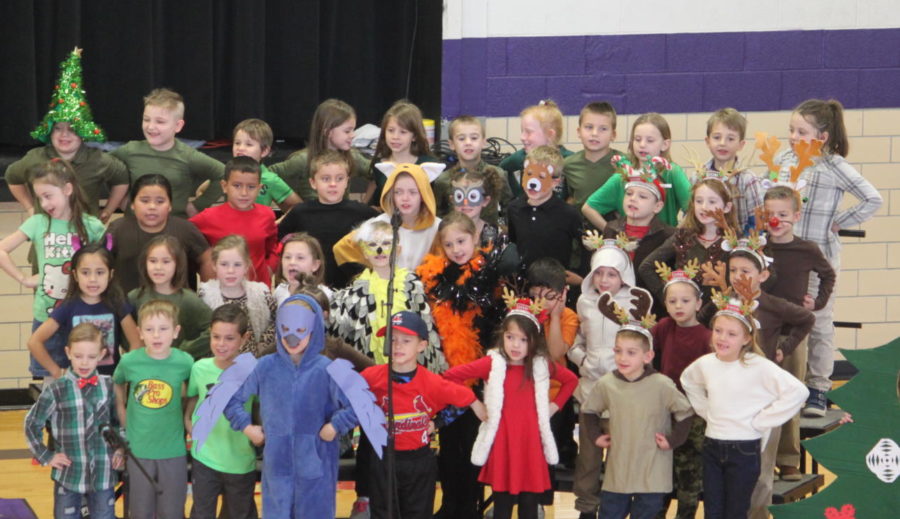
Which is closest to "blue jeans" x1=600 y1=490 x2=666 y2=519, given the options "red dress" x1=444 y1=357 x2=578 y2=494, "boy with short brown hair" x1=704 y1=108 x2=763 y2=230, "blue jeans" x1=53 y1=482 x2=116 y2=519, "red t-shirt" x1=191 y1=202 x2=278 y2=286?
"red dress" x1=444 y1=357 x2=578 y2=494

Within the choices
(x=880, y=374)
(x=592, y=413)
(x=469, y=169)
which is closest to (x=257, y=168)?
(x=469, y=169)

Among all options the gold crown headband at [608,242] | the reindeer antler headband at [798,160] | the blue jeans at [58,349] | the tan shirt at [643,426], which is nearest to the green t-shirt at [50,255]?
the blue jeans at [58,349]

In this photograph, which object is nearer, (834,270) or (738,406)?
(738,406)

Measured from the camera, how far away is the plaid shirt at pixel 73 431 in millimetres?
5430

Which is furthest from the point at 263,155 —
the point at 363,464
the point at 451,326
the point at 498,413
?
the point at 498,413

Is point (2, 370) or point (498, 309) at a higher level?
point (498, 309)

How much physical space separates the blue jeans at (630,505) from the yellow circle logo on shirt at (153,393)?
182 cm

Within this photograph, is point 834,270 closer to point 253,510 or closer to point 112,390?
point 253,510

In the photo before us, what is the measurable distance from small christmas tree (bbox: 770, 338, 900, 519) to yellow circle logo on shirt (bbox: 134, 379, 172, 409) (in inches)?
102

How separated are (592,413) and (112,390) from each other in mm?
1960

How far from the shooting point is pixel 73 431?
5438mm

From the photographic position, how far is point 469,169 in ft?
21.1

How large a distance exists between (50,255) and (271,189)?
44.9 inches

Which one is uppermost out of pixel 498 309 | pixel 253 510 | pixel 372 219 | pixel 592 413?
pixel 372 219
